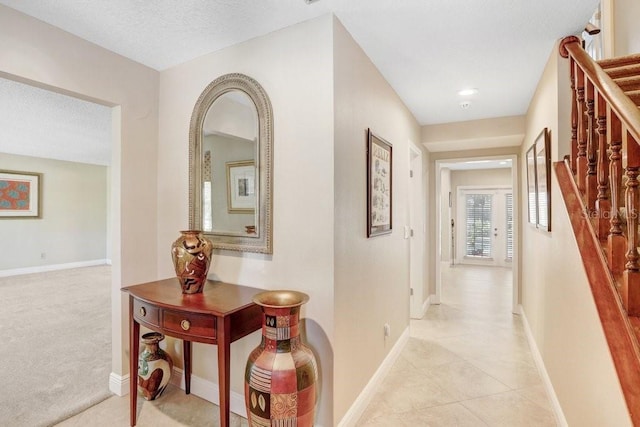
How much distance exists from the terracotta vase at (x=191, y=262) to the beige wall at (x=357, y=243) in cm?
78

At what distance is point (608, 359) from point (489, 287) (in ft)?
16.5

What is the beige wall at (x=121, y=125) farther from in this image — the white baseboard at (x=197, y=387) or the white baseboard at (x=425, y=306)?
the white baseboard at (x=425, y=306)

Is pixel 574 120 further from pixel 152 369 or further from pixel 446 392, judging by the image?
pixel 152 369

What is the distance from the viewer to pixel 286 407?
148cm

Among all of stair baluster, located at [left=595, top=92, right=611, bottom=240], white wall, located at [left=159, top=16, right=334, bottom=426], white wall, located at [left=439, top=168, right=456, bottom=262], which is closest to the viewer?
stair baluster, located at [left=595, top=92, right=611, bottom=240]

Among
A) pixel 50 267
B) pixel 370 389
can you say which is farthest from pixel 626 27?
pixel 50 267

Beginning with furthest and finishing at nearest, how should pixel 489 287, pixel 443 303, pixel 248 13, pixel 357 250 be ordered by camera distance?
pixel 489 287 → pixel 443 303 → pixel 357 250 → pixel 248 13

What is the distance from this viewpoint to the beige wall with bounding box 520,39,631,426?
1.24 m

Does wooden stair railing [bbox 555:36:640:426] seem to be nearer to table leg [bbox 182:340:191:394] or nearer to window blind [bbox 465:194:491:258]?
table leg [bbox 182:340:191:394]

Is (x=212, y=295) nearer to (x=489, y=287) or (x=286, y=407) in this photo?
(x=286, y=407)

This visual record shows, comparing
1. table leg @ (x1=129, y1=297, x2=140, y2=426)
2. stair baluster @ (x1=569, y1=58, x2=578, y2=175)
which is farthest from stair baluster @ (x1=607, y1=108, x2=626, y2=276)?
table leg @ (x1=129, y1=297, x2=140, y2=426)

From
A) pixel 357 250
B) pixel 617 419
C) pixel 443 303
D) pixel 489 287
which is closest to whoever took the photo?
pixel 617 419

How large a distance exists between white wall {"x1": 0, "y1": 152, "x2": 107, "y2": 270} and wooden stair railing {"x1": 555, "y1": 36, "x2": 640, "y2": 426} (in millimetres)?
8582

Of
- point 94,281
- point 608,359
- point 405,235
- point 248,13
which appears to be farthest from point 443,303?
point 94,281
